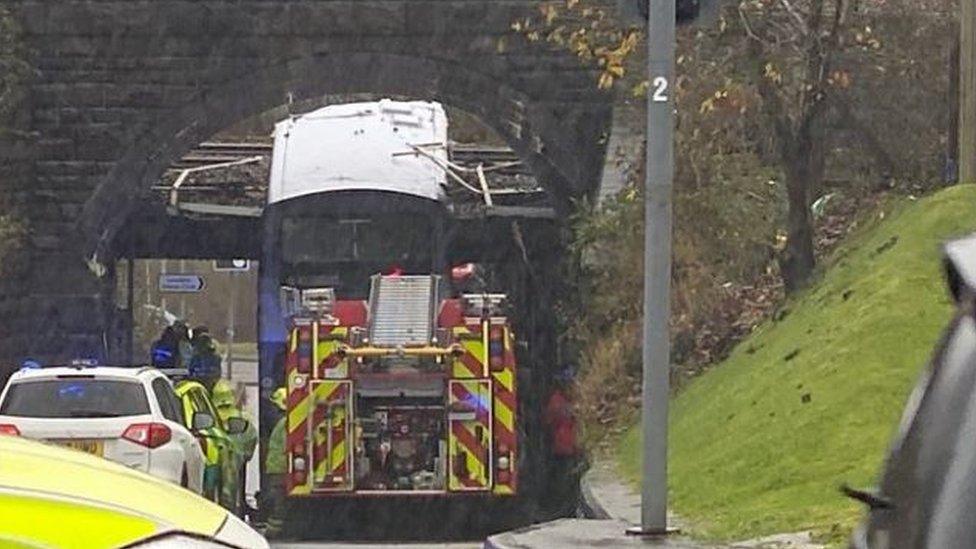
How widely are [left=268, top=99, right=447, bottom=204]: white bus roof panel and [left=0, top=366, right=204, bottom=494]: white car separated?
8.01m

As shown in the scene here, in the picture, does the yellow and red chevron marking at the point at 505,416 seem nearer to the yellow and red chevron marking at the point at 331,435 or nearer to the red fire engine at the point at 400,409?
the red fire engine at the point at 400,409

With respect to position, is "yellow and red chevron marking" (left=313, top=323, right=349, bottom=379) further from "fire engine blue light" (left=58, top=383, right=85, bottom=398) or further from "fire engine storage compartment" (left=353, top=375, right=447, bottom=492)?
"fire engine blue light" (left=58, top=383, right=85, bottom=398)

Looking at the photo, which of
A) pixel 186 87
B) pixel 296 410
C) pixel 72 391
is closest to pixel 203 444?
pixel 72 391

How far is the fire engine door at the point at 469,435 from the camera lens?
76.7ft

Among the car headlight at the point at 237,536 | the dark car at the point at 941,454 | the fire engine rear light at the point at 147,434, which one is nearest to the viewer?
the dark car at the point at 941,454

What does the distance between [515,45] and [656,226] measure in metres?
18.7

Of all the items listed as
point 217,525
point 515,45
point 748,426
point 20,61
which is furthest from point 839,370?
point 20,61

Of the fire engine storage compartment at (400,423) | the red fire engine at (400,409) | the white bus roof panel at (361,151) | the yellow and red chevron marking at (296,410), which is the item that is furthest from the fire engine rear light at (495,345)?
the white bus roof panel at (361,151)

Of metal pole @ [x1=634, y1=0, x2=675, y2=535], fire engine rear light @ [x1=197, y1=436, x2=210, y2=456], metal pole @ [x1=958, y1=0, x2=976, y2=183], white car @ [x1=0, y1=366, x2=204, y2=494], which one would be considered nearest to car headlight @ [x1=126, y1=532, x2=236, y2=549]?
metal pole @ [x1=634, y1=0, x2=675, y2=535]

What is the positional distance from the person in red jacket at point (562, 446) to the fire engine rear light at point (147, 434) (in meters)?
7.37

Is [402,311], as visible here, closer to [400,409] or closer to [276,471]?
[400,409]

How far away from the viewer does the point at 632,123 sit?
27016 mm

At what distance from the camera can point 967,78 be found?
18.0m

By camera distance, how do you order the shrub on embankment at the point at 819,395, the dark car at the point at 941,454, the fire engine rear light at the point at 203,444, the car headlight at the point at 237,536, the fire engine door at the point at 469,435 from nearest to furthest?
1. the dark car at the point at 941,454
2. the car headlight at the point at 237,536
3. the shrub on embankment at the point at 819,395
4. the fire engine rear light at the point at 203,444
5. the fire engine door at the point at 469,435
